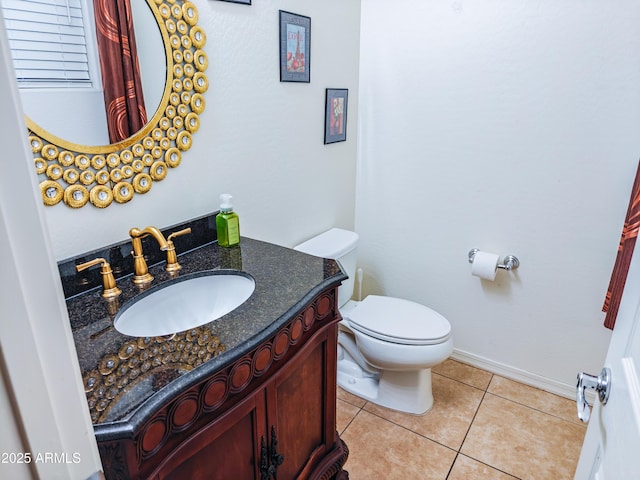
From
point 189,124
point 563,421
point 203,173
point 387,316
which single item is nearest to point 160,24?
point 189,124

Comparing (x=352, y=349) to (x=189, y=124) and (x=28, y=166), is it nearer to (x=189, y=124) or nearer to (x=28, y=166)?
(x=189, y=124)

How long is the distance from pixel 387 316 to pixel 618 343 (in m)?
1.17

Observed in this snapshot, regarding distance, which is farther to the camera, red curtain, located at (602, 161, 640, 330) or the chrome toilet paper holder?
the chrome toilet paper holder

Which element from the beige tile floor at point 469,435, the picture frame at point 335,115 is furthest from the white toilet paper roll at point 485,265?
the picture frame at point 335,115

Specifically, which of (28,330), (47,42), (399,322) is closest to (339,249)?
(399,322)

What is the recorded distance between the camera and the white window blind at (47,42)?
0.98 meters

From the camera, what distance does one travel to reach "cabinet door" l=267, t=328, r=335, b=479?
1.12m

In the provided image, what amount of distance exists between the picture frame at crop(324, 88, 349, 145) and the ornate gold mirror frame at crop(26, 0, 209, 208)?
0.75 metres

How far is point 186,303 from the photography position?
4.10ft

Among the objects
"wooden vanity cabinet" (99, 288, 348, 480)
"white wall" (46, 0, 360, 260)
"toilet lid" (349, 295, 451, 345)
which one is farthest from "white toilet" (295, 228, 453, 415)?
"wooden vanity cabinet" (99, 288, 348, 480)

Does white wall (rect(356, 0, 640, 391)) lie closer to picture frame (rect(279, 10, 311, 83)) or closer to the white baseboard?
the white baseboard

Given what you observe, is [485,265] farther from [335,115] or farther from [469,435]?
[335,115]

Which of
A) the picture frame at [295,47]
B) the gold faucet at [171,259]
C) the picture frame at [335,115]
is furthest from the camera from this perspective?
the picture frame at [335,115]

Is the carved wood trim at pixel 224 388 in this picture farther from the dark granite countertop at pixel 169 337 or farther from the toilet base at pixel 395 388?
the toilet base at pixel 395 388
